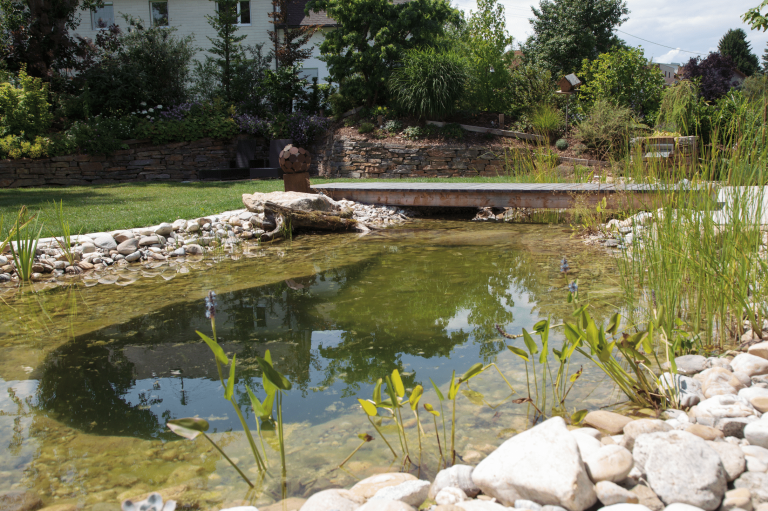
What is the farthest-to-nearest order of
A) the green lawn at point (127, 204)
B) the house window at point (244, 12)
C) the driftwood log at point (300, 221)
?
the house window at point (244, 12) → the driftwood log at point (300, 221) → the green lawn at point (127, 204)

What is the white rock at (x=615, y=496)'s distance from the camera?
1.31 meters

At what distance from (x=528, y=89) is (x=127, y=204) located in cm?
1089

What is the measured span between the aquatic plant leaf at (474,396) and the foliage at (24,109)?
12.4 m

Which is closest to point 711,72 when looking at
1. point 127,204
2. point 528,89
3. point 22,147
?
point 528,89

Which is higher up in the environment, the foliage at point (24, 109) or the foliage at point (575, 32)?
the foliage at point (575, 32)

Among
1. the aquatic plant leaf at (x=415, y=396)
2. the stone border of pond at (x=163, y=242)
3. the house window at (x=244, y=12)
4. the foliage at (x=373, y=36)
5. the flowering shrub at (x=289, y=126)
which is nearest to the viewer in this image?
the aquatic plant leaf at (x=415, y=396)

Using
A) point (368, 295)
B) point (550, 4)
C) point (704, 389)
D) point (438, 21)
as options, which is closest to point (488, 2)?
point (438, 21)

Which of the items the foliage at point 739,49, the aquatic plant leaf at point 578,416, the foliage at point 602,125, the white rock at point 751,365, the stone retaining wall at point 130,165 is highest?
the foliage at point 739,49

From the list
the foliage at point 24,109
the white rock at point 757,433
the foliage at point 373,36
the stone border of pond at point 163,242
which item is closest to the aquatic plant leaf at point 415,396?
the white rock at point 757,433

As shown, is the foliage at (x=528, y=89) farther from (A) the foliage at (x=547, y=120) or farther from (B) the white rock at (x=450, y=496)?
(B) the white rock at (x=450, y=496)

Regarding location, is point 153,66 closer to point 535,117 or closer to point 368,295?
point 535,117

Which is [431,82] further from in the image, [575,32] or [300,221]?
[575,32]

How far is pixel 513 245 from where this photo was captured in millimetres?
5477

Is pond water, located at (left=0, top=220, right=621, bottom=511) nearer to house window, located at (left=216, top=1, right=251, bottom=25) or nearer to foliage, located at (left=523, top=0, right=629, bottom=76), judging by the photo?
house window, located at (left=216, top=1, right=251, bottom=25)
